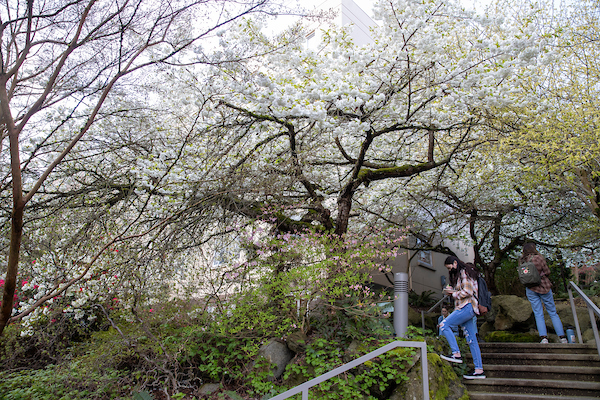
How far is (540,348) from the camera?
20.0ft

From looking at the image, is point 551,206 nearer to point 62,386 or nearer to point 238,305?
point 238,305

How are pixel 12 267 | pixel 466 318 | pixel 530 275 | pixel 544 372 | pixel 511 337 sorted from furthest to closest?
pixel 511 337
pixel 530 275
pixel 544 372
pixel 466 318
pixel 12 267

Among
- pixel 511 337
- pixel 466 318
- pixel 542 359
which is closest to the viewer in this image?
pixel 466 318

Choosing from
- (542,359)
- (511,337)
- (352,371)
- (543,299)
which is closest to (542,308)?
(543,299)

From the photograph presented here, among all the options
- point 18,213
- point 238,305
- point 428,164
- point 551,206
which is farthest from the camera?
point 551,206

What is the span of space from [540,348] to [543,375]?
905 mm

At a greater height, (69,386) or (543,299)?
(543,299)

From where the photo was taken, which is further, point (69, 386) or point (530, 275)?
point (530, 275)

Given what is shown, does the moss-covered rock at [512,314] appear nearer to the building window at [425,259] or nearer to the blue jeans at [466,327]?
the blue jeans at [466,327]

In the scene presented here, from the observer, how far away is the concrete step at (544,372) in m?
4.97

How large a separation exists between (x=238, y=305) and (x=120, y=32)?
12.6ft

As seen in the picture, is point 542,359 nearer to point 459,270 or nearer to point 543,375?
point 543,375

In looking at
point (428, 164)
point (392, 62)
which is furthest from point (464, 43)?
point (428, 164)

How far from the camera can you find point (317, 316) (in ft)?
20.4
